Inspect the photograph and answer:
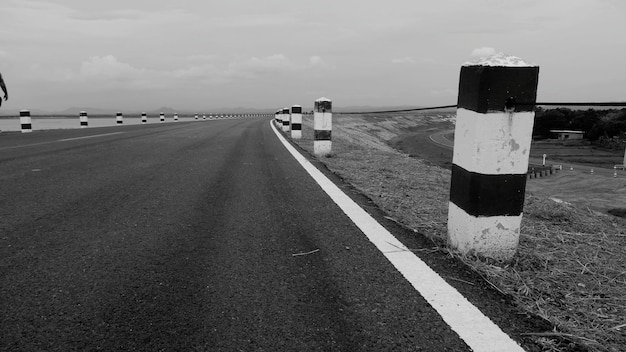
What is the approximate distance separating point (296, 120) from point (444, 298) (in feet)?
36.6

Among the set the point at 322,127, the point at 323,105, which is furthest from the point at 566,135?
the point at 322,127

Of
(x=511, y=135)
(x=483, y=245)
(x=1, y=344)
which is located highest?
(x=511, y=135)

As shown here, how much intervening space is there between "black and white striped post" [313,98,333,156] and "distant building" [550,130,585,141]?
119582 millimetres

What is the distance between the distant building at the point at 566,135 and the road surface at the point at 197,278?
408 ft

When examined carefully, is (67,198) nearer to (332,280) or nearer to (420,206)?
(332,280)

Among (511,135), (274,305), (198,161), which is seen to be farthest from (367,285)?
(198,161)

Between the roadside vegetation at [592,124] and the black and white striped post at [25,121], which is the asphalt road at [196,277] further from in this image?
the roadside vegetation at [592,124]

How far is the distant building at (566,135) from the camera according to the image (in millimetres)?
105762

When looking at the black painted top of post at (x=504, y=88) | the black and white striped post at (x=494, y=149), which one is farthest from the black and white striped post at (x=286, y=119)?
the black painted top of post at (x=504, y=88)

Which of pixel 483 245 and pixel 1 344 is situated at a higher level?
pixel 483 245

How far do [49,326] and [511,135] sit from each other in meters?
2.68

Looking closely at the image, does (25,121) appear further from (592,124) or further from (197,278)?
(592,124)

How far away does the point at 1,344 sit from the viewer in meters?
1.57

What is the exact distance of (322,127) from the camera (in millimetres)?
8328
